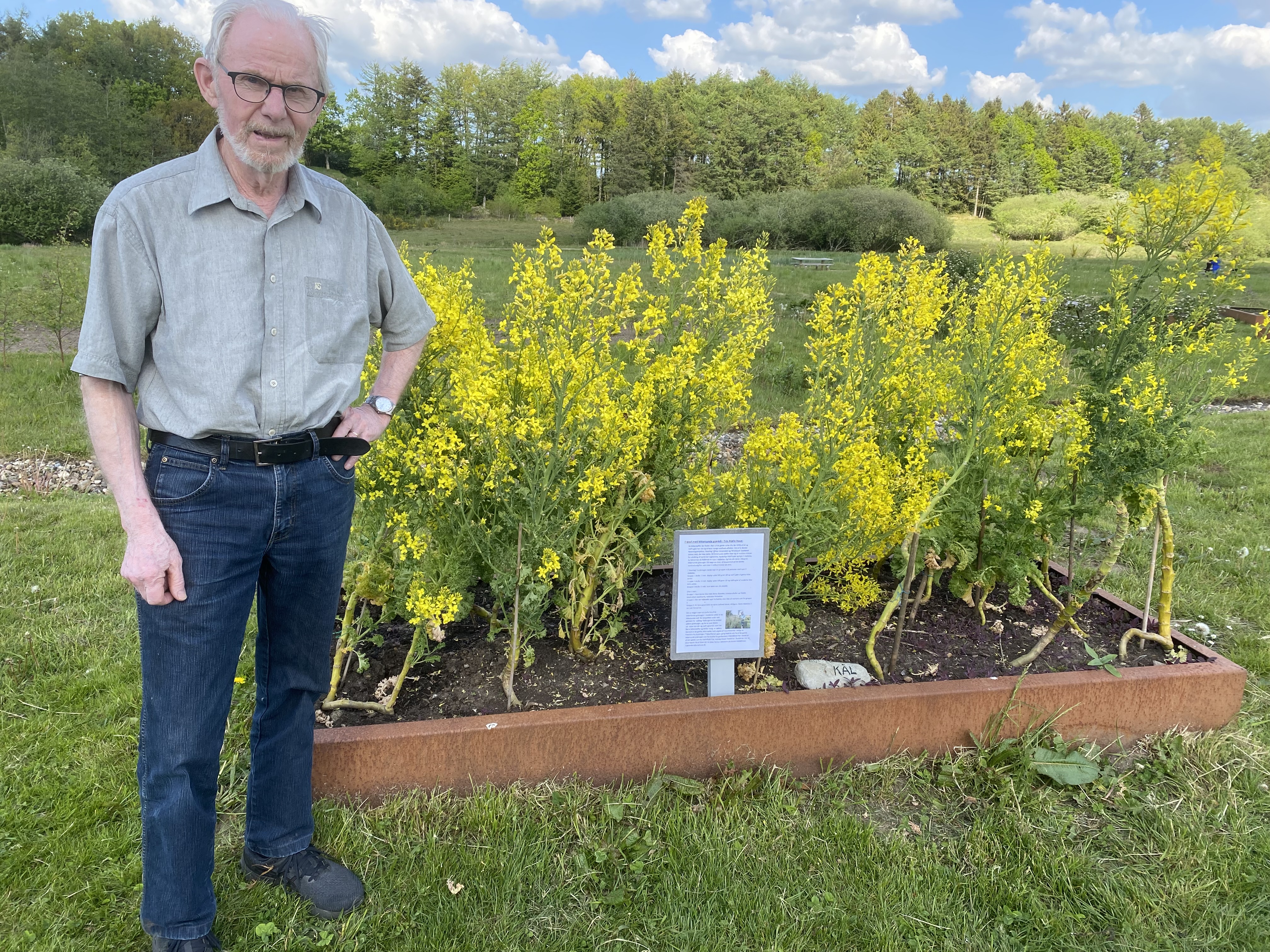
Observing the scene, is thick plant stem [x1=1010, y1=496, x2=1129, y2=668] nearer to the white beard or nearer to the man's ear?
the white beard

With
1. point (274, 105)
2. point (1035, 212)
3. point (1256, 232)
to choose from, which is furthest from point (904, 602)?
point (1035, 212)

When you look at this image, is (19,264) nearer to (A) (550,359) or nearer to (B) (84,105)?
(A) (550,359)

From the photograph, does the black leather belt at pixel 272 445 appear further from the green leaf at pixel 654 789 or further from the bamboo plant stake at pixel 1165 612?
the bamboo plant stake at pixel 1165 612

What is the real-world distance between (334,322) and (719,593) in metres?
1.53

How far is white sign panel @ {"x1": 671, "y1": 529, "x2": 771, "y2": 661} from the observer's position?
2559 mm

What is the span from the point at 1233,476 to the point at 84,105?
150ft

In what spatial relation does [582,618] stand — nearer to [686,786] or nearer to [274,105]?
[686,786]

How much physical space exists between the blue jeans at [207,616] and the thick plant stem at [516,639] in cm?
59

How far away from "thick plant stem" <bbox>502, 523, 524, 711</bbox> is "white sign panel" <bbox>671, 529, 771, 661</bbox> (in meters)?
0.53

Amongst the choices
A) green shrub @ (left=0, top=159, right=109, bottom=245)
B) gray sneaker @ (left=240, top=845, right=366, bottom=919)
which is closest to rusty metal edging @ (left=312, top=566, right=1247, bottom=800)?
gray sneaker @ (left=240, top=845, right=366, bottom=919)

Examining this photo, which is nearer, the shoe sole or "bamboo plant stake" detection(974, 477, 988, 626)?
the shoe sole

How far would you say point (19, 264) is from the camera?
14.4m

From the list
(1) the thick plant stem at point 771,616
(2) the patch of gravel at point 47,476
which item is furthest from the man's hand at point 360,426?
(2) the patch of gravel at point 47,476

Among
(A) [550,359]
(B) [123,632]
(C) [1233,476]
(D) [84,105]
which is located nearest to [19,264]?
(B) [123,632]
